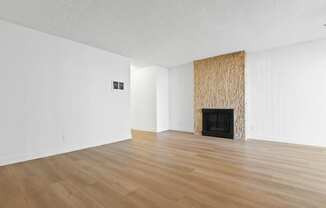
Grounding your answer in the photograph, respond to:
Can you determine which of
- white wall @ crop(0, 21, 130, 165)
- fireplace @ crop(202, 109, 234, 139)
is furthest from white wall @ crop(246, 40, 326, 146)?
white wall @ crop(0, 21, 130, 165)

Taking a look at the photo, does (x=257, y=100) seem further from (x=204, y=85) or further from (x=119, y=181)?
(x=119, y=181)

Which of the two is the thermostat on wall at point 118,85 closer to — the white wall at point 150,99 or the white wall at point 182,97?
the white wall at point 150,99

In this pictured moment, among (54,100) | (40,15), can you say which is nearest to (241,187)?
(54,100)

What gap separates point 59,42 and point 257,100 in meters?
5.59

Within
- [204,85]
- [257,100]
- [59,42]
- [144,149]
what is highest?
[59,42]

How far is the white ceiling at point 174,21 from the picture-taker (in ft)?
8.33

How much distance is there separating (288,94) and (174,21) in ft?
12.2

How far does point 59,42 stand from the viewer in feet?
12.1

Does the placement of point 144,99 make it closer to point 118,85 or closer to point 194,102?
point 118,85

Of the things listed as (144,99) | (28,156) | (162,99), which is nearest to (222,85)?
(162,99)

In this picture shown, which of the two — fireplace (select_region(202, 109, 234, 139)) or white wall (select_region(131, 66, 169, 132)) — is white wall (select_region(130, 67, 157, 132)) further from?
fireplace (select_region(202, 109, 234, 139))

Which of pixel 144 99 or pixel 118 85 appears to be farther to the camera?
pixel 144 99

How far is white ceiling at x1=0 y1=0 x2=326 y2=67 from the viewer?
254cm

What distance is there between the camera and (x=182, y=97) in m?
6.57
